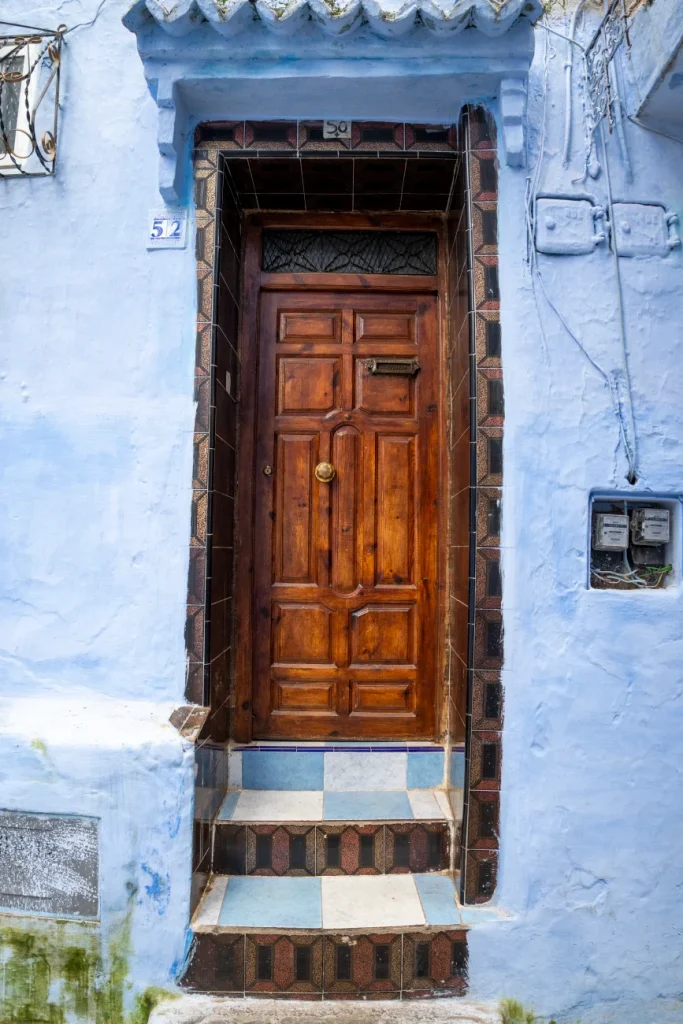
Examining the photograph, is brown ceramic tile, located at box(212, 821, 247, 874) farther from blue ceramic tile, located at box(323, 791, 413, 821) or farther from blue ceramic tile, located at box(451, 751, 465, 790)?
blue ceramic tile, located at box(451, 751, 465, 790)

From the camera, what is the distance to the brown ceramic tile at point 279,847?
2.71 m

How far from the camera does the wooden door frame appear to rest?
3043 millimetres

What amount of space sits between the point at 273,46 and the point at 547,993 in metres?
3.93

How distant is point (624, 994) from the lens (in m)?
2.45

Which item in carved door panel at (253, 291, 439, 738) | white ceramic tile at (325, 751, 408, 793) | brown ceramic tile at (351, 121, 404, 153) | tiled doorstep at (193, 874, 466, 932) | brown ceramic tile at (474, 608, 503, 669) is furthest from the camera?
carved door panel at (253, 291, 439, 738)

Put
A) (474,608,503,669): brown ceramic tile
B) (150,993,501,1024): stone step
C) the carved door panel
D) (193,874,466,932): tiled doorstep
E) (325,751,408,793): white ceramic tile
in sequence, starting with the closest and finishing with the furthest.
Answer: (150,993,501,1024): stone step < (193,874,466,932): tiled doorstep < (474,608,503,669): brown ceramic tile < (325,751,408,793): white ceramic tile < the carved door panel

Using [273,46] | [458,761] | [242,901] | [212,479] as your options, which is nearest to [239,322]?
[212,479]

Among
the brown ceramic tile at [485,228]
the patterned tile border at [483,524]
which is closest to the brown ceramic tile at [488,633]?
the patterned tile border at [483,524]

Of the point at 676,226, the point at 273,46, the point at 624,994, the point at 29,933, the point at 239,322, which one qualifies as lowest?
the point at 624,994

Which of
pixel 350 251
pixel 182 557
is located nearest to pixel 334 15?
pixel 350 251

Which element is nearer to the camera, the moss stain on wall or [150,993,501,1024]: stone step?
[150,993,501,1024]: stone step

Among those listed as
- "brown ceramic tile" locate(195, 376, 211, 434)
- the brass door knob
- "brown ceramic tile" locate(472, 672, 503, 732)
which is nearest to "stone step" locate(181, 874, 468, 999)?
"brown ceramic tile" locate(472, 672, 503, 732)

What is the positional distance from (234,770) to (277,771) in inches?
8.1

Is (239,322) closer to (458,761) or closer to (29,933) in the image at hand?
(458,761)
